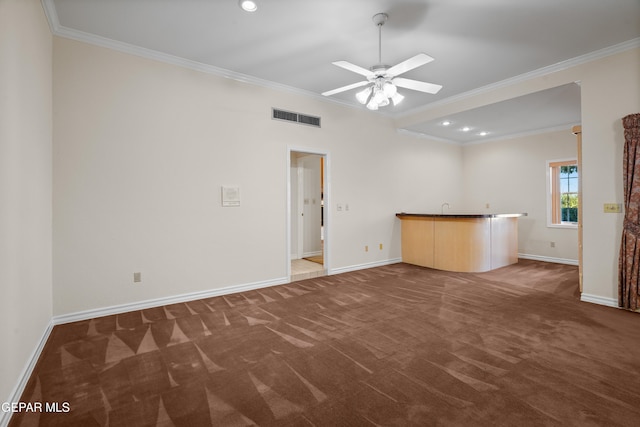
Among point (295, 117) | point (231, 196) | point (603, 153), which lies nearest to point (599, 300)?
point (603, 153)

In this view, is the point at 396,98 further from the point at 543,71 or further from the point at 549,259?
the point at 549,259

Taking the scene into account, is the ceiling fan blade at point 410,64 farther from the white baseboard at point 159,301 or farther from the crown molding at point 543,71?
the white baseboard at point 159,301

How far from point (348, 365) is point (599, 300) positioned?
3588 millimetres

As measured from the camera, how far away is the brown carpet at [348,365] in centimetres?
173

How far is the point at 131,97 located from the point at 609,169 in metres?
5.95

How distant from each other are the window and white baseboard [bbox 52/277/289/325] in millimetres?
6209

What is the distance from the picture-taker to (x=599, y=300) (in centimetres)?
362

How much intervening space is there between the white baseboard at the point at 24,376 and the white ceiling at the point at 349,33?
124 inches

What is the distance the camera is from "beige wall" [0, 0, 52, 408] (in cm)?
178

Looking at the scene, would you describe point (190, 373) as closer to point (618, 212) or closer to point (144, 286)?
point (144, 286)

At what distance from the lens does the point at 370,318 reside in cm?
320

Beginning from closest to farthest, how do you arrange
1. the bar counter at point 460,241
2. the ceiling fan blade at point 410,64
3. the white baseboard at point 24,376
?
the white baseboard at point 24,376 < the ceiling fan blade at point 410,64 < the bar counter at point 460,241

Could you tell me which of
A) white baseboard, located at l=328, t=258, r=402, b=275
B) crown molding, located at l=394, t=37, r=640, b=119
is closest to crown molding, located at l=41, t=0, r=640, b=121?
crown molding, located at l=394, t=37, r=640, b=119

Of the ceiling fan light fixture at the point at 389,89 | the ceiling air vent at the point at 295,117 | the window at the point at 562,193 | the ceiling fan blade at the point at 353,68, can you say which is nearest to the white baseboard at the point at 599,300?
the window at the point at 562,193
